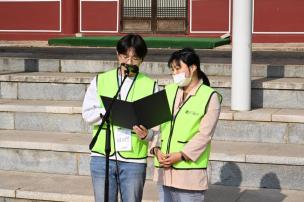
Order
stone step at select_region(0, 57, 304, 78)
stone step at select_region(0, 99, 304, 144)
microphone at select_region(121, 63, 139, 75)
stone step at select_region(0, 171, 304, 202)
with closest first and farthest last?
microphone at select_region(121, 63, 139, 75) < stone step at select_region(0, 171, 304, 202) < stone step at select_region(0, 99, 304, 144) < stone step at select_region(0, 57, 304, 78)

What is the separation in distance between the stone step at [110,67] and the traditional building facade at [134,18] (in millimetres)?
6602

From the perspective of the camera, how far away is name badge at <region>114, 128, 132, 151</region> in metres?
4.62

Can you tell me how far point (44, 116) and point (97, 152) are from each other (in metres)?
3.09

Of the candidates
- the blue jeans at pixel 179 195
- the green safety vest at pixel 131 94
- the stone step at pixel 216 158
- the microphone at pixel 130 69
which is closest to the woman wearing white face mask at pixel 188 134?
the blue jeans at pixel 179 195

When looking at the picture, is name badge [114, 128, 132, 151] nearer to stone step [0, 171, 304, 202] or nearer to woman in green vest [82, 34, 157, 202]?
woman in green vest [82, 34, 157, 202]

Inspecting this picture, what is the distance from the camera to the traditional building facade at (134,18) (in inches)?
595

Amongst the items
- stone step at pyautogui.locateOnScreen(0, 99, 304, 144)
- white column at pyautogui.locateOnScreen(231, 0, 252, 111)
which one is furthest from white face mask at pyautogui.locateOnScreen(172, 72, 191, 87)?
white column at pyautogui.locateOnScreen(231, 0, 252, 111)

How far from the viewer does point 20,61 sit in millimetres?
9273

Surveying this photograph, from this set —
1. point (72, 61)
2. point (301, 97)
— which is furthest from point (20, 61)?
point (301, 97)

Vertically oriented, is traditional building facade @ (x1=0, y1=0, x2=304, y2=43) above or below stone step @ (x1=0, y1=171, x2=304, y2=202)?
above

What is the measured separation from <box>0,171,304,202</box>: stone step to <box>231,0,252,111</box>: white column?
1190 millimetres

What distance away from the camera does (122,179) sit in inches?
183

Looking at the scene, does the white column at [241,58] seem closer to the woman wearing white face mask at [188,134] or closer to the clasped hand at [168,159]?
the woman wearing white face mask at [188,134]

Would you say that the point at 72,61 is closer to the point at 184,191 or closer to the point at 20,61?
the point at 20,61
